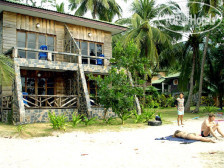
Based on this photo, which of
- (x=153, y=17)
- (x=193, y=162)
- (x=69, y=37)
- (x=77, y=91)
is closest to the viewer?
(x=193, y=162)

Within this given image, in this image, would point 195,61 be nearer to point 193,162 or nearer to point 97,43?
point 97,43

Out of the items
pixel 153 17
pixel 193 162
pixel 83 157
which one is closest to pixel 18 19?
pixel 83 157

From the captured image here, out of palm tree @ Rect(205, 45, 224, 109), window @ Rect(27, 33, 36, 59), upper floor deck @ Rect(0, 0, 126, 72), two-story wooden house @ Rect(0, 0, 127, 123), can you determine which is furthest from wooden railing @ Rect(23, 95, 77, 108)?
palm tree @ Rect(205, 45, 224, 109)

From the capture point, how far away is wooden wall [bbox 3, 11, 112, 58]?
13195 millimetres

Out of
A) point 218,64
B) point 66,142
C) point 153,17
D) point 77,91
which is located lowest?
point 66,142

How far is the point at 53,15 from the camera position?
13.9 meters

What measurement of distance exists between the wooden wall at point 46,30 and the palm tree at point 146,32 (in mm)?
4687

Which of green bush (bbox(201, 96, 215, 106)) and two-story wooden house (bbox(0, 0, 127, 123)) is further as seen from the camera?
green bush (bbox(201, 96, 215, 106))

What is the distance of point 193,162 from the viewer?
471 cm

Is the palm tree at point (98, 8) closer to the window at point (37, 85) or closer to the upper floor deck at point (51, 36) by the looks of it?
the upper floor deck at point (51, 36)

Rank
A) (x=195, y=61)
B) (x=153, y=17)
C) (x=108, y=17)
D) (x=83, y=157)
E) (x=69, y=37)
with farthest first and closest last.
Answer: (x=108, y=17)
(x=153, y=17)
(x=195, y=61)
(x=69, y=37)
(x=83, y=157)

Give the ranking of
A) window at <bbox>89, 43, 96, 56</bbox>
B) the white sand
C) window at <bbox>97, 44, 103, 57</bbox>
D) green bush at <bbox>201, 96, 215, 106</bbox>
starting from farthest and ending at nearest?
green bush at <bbox>201, 96, 215, 106</bbox> → window at <bbox>97, 44, 103, 57</bbox> → window at <bbox>89, 43, 96, 56</bbox> → the white sand

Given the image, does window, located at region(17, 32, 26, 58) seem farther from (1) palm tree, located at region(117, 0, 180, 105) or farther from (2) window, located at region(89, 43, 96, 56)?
(1) palm tree, located at region(117, 0, 180, 105)

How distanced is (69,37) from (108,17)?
41.6 feet
